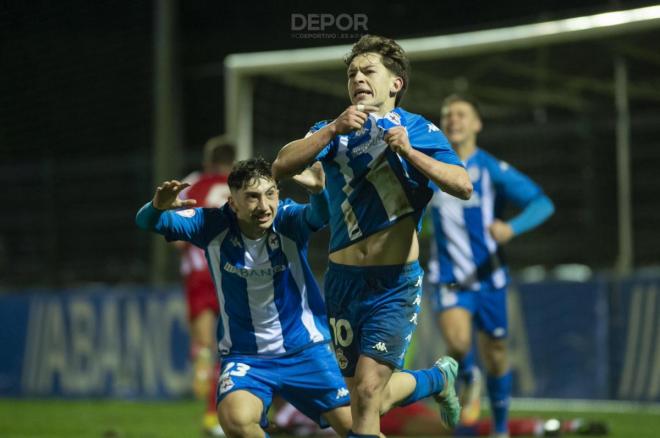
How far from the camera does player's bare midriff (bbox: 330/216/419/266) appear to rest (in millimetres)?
5223

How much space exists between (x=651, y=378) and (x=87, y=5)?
214 inches

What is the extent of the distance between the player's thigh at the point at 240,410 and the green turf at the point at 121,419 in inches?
135

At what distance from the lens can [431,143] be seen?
508cm

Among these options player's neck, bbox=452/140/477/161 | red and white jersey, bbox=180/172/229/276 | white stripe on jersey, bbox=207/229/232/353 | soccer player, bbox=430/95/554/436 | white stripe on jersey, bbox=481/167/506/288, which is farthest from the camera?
red and white jersey, bbox=180/172/229/276

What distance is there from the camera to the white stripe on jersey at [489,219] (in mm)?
7387

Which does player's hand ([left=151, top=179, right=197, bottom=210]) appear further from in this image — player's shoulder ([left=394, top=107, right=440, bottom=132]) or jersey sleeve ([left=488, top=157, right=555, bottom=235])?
jersey sleeve ([left=488, top=157, right=555, bottom=235])

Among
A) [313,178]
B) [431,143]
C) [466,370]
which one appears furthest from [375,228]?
[466,370]

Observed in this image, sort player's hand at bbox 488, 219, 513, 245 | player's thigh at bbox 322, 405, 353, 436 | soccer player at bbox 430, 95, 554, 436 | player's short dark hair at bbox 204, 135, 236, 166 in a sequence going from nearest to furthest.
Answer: player's thigh at bbox 322, 405, 353, 436
player's hand at bbox 488, 219, 513, 245
soccer player at bbox 430, 95, 554, 436
player's short dark hair at bbox 204, 135, 236, 166

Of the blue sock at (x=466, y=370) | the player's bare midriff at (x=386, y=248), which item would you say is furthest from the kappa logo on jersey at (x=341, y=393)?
the blue sock at (x=466, y=370)

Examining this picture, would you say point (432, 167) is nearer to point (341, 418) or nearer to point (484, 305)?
point (341, 418)

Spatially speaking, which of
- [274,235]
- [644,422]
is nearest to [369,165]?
[274,235]

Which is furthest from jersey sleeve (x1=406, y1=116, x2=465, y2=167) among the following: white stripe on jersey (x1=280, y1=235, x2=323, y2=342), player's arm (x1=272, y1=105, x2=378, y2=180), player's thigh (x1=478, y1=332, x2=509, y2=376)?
player's thigh (x1=478, y1=332, x2=509, y2=376)

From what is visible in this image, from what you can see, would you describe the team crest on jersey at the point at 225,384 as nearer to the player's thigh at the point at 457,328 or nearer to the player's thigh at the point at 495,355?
the player's thigh at the point at 457,328

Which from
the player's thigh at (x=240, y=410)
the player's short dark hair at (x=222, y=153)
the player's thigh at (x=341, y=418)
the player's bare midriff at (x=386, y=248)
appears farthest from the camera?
the player's short dark hair at (x=222, y=153)
